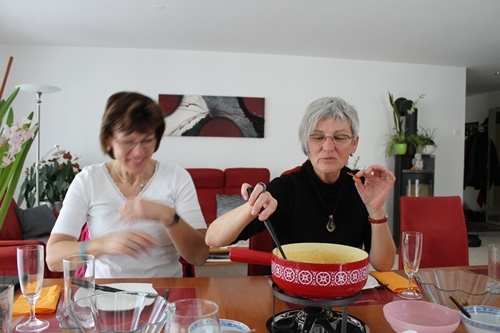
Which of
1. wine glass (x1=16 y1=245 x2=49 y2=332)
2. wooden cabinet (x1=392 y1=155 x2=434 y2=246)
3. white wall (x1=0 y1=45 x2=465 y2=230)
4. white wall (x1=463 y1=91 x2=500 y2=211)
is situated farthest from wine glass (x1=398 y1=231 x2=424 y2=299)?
white wall (x1=463 y1=91 x2=500 y2=211)

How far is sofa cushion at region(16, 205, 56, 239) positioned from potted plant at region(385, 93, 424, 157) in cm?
414

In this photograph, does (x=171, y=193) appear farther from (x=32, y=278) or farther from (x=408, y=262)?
(x=408, y=262)

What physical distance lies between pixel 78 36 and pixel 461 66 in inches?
200

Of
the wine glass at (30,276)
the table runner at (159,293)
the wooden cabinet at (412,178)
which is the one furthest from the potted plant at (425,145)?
the wine glass at (30,276)

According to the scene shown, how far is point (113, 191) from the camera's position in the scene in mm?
1531

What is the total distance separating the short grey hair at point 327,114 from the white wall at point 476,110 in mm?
7475

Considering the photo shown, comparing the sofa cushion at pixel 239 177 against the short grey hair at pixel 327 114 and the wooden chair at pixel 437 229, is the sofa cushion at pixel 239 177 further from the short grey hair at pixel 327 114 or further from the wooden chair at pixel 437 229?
the short grey hair at pixel 327 114

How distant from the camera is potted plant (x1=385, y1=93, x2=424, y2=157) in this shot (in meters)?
5.12

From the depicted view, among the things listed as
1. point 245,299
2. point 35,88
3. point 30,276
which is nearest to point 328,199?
point 245,299

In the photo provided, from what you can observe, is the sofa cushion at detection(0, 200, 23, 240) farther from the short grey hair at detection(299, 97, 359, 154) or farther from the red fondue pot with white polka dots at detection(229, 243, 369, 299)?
the red fondue pot with white polka dots at detection(229, 243, 369, 299)

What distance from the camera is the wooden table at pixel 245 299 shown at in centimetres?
99

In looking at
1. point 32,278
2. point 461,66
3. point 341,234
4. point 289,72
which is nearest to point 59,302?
point 32,278

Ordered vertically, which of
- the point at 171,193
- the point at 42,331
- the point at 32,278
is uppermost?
the point at 171,193

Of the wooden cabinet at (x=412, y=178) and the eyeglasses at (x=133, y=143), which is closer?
the eyeglasses at (x=133, y=143)
